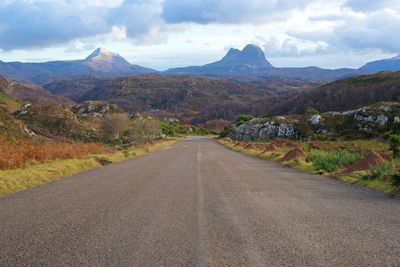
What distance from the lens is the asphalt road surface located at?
679 centimetres

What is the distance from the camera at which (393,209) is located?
1109cm

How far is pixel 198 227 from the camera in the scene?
29.3ft

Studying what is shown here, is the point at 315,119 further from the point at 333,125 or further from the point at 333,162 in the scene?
the point at 333,162

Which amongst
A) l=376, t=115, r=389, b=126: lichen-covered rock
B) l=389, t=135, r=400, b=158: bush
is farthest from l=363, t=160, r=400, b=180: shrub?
l=376, t=115, r=389, b=126: lichen-covered rock

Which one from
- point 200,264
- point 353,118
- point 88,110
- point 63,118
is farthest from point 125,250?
point 88,110

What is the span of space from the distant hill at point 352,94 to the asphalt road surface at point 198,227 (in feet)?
382

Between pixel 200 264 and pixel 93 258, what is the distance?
1.46 metres

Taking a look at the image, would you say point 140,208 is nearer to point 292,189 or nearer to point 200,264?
point 200,264

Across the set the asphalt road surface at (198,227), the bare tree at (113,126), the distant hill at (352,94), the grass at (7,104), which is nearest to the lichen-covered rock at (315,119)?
the bare tree at (113,126)

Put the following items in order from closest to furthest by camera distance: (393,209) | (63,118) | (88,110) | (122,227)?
(122,227), (393,209), (63,118), (88,110)

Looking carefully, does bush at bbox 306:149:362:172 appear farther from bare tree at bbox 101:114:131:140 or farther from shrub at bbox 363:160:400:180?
bare tree at bbox 101:114:131:140

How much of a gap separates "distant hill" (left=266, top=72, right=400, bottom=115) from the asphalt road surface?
11659 cm

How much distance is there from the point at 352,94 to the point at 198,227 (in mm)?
141066

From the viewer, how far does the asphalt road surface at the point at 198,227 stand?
6.79m
